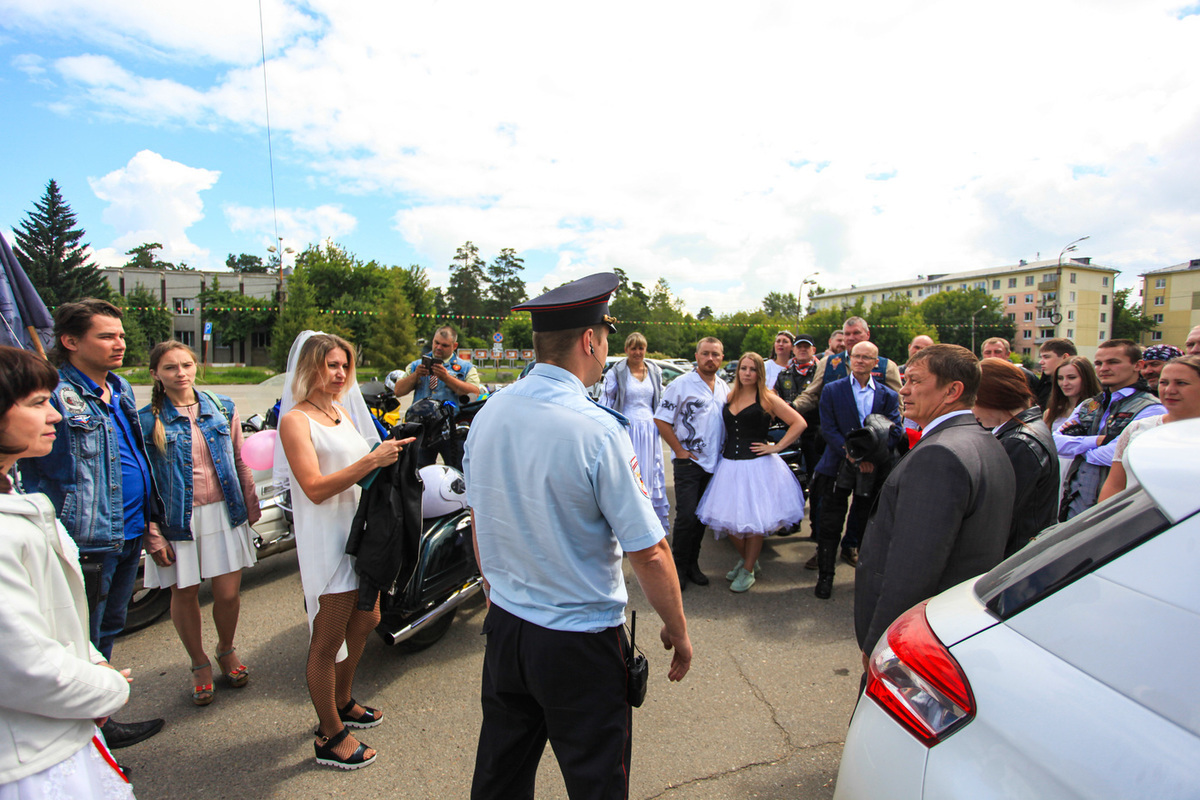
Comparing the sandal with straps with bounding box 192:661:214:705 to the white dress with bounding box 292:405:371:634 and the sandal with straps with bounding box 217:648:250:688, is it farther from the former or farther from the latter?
the white dress with bounding box 292:405:371:634

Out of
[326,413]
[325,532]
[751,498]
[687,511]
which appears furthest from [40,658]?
[751,498]

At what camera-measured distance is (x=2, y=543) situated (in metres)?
1.31

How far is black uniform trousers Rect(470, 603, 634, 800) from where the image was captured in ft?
5.64

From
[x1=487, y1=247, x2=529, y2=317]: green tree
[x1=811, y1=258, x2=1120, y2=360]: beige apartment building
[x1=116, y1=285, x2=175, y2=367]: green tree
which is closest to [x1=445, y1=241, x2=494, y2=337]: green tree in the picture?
[x1=487, y1=247, x2=529, y2=317]: green tree

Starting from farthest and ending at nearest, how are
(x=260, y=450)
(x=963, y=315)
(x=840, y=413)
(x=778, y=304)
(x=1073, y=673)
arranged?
(x=778, y=304)
(x=963, y=315)
(x=840, y=413)
(x=260, y=450)
(x=1073, y=673)

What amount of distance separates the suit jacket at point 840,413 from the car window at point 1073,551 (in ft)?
11.1

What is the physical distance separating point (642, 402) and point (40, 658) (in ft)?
15.3

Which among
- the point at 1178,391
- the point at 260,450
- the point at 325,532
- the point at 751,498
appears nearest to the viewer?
the point at 325,532

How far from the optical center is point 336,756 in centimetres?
263

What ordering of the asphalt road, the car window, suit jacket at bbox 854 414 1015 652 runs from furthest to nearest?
1. the asphalt road
2. suit jacket at bbox 854 414 1015 652
3. the car window

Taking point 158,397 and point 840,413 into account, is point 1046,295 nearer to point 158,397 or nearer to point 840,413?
point 840,413

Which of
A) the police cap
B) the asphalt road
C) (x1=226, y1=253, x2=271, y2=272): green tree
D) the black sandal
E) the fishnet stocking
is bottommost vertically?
the asphalt road

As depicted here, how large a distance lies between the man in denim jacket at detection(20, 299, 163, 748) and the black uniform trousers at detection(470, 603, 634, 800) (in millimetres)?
1999

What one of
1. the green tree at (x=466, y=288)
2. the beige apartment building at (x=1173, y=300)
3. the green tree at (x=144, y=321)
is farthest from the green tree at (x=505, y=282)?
the beige apartment building at (x=1173, y=300)
